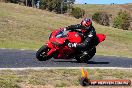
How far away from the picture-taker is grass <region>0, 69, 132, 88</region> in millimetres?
9833

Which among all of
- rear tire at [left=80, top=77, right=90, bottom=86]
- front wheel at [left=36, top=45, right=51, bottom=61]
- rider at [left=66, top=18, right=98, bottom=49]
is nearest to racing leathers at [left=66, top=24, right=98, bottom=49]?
rider at [left=66, top=18, right=98, bottom=49]

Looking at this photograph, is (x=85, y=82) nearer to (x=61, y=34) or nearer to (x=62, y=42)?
(x=62, y=42)

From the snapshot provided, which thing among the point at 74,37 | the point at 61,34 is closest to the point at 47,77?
the point at 61,34

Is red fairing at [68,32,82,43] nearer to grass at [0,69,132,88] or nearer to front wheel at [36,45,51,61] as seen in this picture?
front wheel at [36,45,51,61]

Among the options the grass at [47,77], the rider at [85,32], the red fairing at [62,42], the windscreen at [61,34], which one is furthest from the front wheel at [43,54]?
the grass at [47,77]

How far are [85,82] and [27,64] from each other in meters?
3.53

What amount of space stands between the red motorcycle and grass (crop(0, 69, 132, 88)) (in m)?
2.92

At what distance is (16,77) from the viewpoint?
34.1 feet

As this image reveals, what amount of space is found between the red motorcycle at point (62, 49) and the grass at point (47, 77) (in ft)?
9.58

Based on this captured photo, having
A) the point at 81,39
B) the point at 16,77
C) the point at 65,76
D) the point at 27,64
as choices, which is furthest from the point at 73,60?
the point at 16,77

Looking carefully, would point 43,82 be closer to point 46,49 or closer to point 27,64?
point 27,64

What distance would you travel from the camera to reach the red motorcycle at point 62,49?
49.8 feet

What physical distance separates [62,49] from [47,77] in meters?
4.86

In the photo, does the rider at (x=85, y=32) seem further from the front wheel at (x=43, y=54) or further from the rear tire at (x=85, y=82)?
the rear tire at (x=85, y=82)
